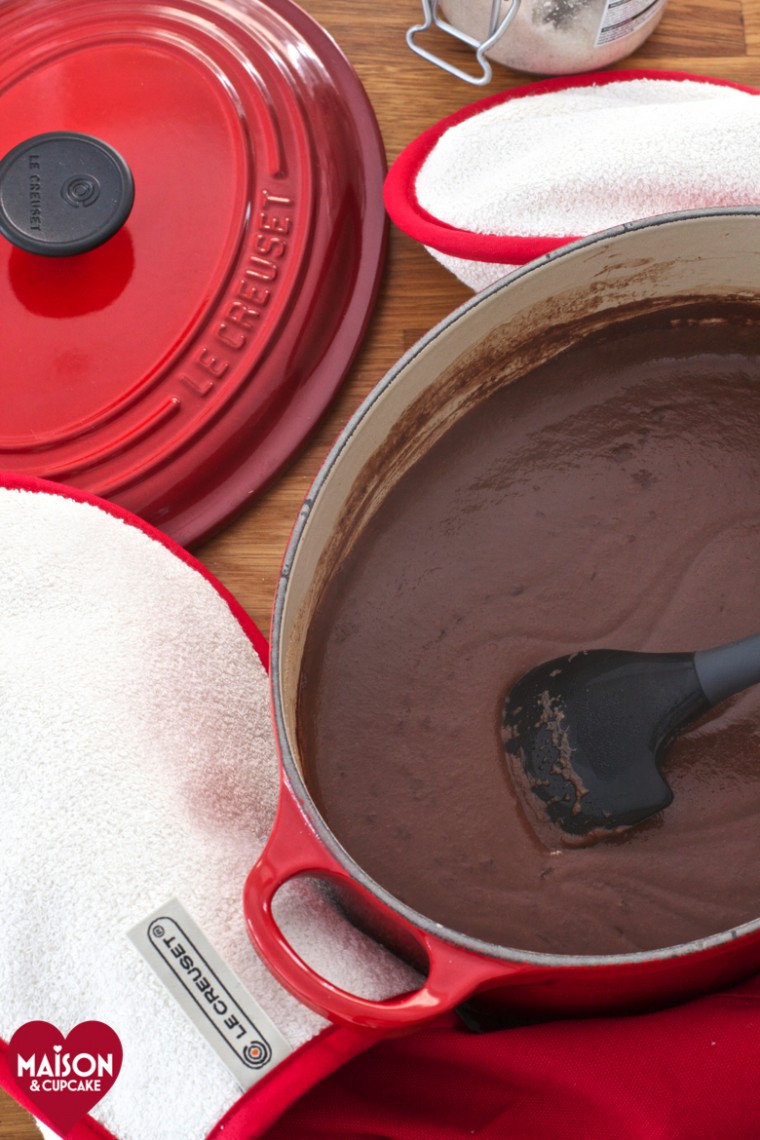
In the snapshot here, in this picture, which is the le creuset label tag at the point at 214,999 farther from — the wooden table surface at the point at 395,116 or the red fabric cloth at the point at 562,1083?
the wooden table surface at the point at 395,116

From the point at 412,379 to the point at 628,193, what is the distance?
0.67 feet

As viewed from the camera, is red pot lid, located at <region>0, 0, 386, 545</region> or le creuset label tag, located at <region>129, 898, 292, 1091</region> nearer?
le creuset label tag, located at <region>129, 898, 292, 1091</region>

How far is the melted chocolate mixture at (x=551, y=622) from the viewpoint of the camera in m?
0.53

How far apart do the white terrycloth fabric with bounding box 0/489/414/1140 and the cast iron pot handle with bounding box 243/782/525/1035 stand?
92 millimetres

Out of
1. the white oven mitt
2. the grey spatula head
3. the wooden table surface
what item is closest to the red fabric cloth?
the grey spatula head

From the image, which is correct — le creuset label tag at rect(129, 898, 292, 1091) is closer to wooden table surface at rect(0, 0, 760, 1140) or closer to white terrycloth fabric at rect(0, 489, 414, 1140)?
white terrycloth fabric at rect(0, 489, 414, 1140)

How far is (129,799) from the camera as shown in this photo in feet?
1.91

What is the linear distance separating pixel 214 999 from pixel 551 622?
0.28 meters

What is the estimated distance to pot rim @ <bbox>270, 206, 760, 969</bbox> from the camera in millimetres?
399

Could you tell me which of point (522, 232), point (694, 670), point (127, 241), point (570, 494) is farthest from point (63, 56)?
point (694, 670)

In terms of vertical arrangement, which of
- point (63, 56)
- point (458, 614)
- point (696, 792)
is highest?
point (63, 56)

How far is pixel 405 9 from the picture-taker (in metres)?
0.74

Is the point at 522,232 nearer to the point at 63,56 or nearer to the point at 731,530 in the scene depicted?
the point at 731,530

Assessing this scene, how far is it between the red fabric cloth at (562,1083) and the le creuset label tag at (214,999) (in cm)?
7
